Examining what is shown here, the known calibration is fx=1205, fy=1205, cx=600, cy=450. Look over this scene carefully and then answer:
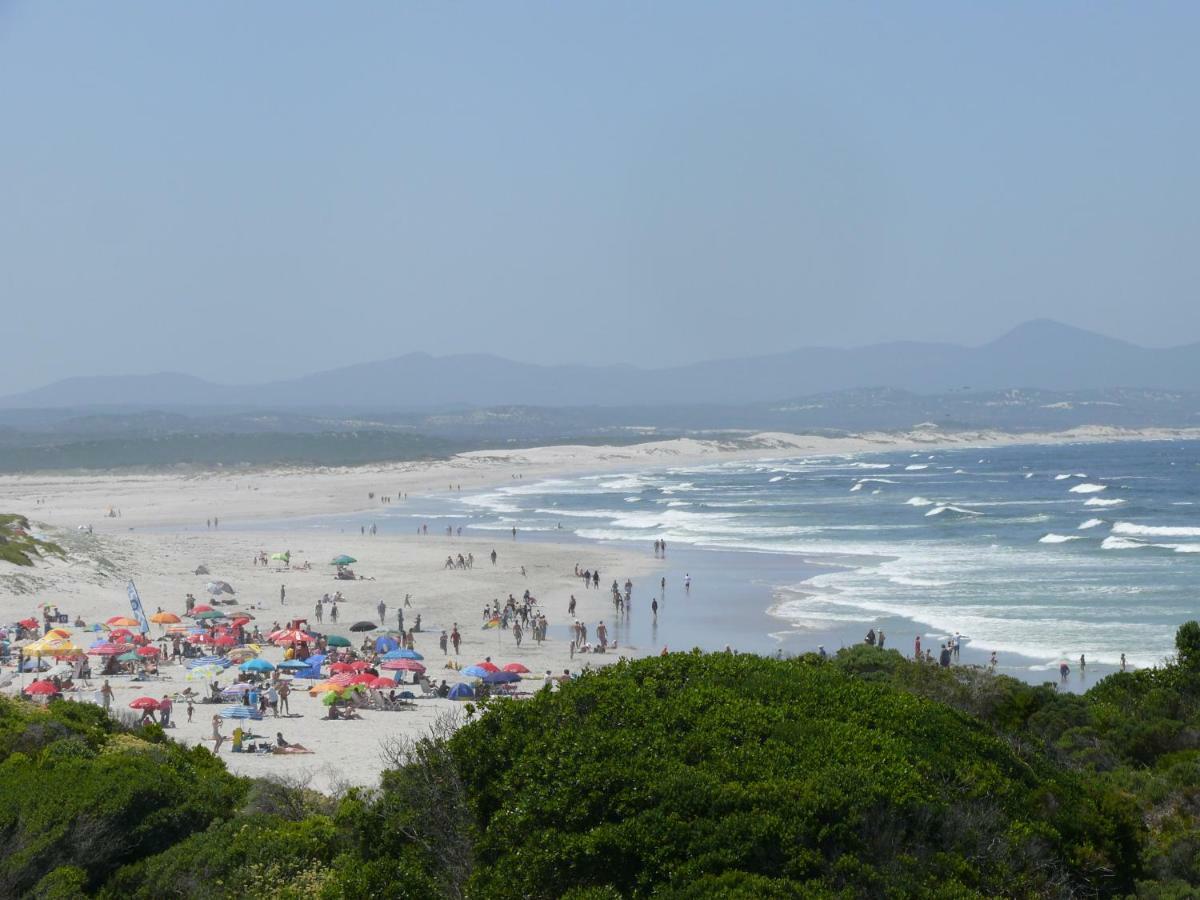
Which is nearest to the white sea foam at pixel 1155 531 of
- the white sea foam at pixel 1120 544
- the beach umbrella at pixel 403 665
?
the white sea foam at pixel 1120 544

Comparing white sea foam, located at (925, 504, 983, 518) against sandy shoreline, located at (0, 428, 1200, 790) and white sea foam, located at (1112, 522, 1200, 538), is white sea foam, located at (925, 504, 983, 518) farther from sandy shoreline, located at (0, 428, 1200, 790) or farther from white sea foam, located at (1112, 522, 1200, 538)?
sandy shoreline, located at (0, 428, 1200, 790)

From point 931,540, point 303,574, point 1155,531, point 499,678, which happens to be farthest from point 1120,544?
point 499,678

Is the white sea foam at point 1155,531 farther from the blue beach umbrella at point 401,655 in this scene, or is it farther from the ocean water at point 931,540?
the blue beach umbrella at point 401,655

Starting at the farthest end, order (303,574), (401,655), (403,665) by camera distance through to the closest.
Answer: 1. (303,574)
2. (401,655)
3. (403,665)

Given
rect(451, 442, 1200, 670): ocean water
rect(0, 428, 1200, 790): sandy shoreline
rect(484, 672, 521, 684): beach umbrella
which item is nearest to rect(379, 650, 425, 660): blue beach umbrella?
rect(0, 428, 1200, 790): sandy shoreline

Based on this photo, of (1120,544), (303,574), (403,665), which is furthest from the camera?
(1120,544)

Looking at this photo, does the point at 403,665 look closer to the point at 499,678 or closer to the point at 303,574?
the point at 499,678
